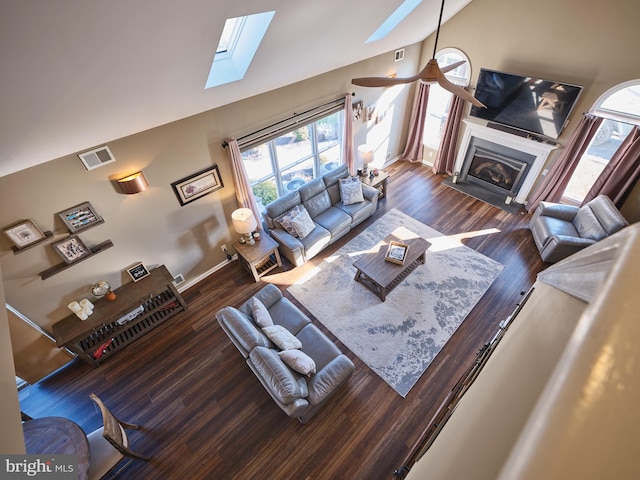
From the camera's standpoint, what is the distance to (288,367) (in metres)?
3.33

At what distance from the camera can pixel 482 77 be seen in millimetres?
5242

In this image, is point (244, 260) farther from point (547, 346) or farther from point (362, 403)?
point (547, 346)

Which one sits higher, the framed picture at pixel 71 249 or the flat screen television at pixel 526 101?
the flat screen television at pixel 526 101

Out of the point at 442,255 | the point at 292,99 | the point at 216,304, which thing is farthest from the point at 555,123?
the point at 216,304

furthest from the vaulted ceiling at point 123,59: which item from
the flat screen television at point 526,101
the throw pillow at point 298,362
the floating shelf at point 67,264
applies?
the throw pillow at point 298,362

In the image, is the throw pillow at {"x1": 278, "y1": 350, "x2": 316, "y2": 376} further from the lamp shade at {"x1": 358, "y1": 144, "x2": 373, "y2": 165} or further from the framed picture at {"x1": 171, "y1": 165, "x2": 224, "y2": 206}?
the lamp shade at {"x1": 358, "y1": 144, "x2": 373, "y2": 165}

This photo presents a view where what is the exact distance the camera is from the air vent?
127 inches

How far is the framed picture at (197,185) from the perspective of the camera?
13.4 ft


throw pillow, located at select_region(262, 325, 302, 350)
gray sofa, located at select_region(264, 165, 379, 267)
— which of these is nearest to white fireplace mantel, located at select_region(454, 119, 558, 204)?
gray sofa, located at select_region(264, 165, 379, 267)

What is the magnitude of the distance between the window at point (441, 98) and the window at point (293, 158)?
2.19 m

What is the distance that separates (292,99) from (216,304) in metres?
3.11

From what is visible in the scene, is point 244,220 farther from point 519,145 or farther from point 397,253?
point 519,145

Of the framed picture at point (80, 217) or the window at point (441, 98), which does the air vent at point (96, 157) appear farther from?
the window at point (441, 98)

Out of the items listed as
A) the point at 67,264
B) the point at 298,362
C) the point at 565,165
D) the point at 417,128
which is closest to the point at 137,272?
the point at 67,264
